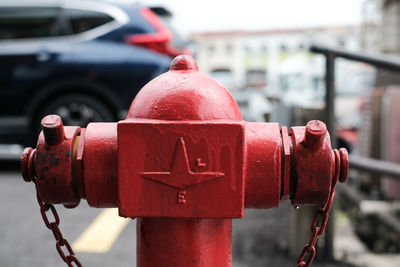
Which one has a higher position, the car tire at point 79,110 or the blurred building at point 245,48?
the blurred building at point 245,48

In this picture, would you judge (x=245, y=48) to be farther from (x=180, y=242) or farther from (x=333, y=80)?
(x=180, y=242)

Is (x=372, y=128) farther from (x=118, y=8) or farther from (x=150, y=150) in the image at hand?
(x=150, y=150)

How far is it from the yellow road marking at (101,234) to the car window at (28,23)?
8.05ft

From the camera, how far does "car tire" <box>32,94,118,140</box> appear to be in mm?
5227

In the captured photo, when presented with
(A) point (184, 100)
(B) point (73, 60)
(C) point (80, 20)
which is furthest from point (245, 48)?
(A) point (184, 100)

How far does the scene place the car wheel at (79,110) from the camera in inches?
206

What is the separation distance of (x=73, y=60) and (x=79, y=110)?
0.52 metres

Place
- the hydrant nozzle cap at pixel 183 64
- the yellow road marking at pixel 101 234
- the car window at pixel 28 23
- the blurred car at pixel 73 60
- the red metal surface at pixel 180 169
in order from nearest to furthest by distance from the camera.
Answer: the red metal surface at pixel 180 169
the hydrant nozzle cap at pixel 183 64
the yellow road marking at pixel 101 234
the blurred car at pixel 73 60
the car window at pixel 28 23

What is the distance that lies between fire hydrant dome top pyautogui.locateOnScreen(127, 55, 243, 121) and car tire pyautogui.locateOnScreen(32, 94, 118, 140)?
4160 millimetres

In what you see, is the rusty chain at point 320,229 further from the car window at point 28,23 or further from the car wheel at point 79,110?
the car window at point 28,23

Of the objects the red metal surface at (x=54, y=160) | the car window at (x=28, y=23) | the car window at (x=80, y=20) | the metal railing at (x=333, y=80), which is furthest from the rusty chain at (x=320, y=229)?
the car window at (x=28, y=23)

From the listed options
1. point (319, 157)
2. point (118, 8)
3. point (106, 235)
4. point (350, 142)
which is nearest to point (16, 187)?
point (106, 235)

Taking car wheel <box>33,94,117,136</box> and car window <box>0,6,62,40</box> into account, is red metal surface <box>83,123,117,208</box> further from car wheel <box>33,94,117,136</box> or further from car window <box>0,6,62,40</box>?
car window <box>0,6,62,40</box>

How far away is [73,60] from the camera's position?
17.2 feet
